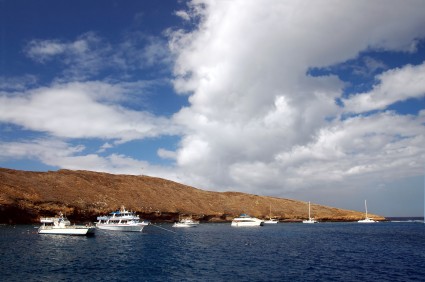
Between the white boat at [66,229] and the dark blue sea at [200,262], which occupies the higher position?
the white boat at [66,229]

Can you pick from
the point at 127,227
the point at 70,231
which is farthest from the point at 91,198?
the point at 70,231

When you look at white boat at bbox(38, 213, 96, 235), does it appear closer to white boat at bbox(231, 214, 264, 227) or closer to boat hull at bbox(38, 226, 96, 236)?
boat hull at bbox(38, 226, 96, 236)

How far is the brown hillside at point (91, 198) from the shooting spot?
123 meters

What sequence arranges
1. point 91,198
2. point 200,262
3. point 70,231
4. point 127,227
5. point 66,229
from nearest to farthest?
1. point 200,262
2. point 70,231
3. point 66,229
4. point 127,227
5. point 91,198

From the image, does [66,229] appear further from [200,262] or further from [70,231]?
[200,262]

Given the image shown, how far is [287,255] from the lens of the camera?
2256 inches

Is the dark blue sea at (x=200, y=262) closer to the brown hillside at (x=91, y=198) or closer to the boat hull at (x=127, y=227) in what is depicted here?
the boat hull at (x=127, y=227)

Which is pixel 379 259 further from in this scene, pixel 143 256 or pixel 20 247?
pixel 20 247

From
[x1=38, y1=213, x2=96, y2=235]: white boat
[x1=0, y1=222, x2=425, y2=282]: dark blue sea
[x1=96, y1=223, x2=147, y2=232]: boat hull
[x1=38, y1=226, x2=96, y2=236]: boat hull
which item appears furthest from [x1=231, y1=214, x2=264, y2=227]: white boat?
[x1=0, y1=222, x2=425, y2=282]: dark blue sea

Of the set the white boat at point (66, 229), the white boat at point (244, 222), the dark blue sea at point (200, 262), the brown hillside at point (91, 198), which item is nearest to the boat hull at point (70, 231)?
the white boat at point (66, 229)

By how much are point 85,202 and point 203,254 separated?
9561cm

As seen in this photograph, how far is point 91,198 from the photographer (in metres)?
147

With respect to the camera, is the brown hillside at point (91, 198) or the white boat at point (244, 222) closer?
the brown hillside at point (91, 198)

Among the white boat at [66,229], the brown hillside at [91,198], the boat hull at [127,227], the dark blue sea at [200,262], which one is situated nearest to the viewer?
the dark blue sea at [200,262]
